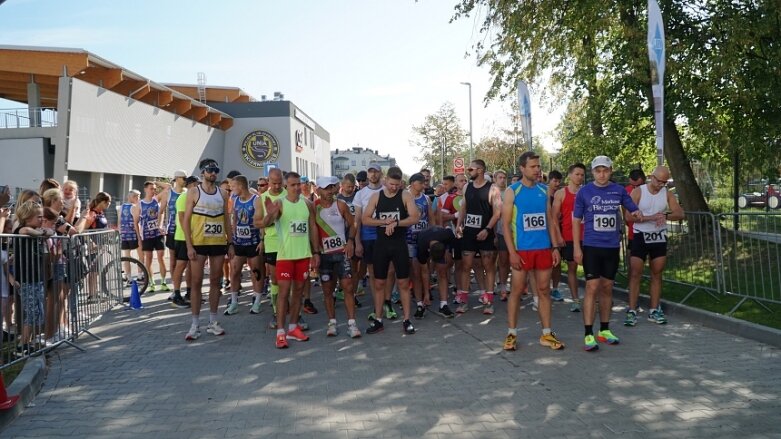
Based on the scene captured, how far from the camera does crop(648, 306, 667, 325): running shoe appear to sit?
8152 mm

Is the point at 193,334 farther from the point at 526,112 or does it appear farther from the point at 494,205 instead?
the point at 526,112

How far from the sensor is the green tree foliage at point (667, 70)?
1234 cm

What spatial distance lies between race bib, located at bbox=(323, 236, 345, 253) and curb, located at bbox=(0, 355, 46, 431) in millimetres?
3269

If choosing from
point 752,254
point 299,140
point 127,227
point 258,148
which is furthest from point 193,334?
point 299,140

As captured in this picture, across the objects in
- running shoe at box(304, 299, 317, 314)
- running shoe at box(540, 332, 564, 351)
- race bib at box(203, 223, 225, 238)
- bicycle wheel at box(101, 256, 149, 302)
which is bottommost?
running shoe at box(540, 332, 564, 351)

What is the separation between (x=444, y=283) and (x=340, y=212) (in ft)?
6.57

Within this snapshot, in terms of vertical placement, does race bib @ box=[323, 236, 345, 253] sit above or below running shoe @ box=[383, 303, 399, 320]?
above

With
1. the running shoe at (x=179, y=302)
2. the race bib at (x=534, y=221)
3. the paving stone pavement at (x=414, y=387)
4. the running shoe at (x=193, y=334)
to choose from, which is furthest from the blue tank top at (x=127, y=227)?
the race bib at (x=534, y=221)

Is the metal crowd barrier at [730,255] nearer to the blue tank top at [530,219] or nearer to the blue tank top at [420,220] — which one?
the blue tank top at [530,219]

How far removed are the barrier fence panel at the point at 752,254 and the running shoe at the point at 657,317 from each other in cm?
84

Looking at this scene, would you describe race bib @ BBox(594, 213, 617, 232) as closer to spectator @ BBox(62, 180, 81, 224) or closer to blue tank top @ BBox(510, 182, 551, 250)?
blue tank top @ BBox(510, 182, 551, 250)

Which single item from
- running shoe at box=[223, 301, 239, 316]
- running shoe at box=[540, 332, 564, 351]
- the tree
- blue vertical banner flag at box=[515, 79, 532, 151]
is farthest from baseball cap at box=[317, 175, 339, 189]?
the tree

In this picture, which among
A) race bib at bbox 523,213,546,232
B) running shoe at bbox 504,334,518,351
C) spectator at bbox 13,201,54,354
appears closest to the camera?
spectator at bbox 13,201,54,354

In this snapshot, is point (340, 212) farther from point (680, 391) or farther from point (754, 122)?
point (754, 122)
